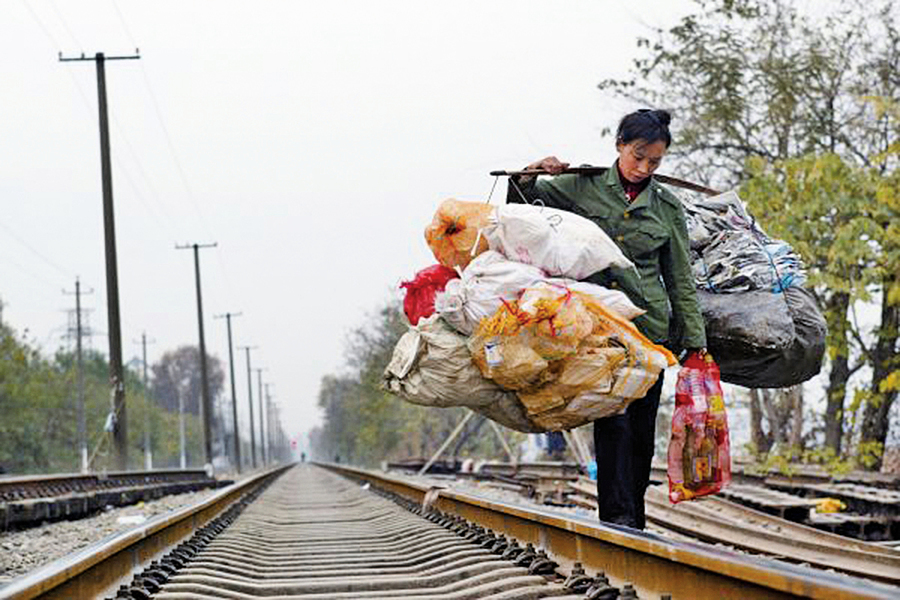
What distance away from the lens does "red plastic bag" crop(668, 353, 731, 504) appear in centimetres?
477

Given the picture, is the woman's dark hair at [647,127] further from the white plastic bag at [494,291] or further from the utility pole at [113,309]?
the utility pole at [113,309]

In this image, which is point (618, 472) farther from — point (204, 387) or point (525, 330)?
point (204, 387)

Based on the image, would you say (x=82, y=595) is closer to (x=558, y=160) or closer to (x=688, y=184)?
(x=558, y=160)

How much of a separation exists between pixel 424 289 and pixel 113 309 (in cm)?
2634

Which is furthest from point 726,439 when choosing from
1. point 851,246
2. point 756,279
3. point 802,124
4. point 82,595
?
point 802,124

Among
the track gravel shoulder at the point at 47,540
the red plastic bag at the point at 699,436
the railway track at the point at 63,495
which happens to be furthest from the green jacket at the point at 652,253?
the railway track at the point at 63,495

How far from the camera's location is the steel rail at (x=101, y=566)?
121 inches

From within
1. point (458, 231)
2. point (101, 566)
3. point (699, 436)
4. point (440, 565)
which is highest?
point (458, 231)

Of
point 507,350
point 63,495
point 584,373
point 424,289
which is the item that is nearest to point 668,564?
point 584,373

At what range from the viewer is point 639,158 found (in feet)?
16.1

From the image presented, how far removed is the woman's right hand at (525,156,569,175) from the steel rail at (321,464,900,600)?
132 cm

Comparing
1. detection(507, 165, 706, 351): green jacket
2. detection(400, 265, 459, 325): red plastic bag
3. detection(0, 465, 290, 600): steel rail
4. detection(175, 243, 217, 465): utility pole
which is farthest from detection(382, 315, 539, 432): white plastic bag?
detection(175, 243, 217, 465): utility pole

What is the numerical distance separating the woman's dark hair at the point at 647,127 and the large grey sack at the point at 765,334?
74cm

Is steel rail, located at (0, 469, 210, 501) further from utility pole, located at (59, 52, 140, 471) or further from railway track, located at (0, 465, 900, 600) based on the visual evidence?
railway track, located at (0, 465, 900, 600)
